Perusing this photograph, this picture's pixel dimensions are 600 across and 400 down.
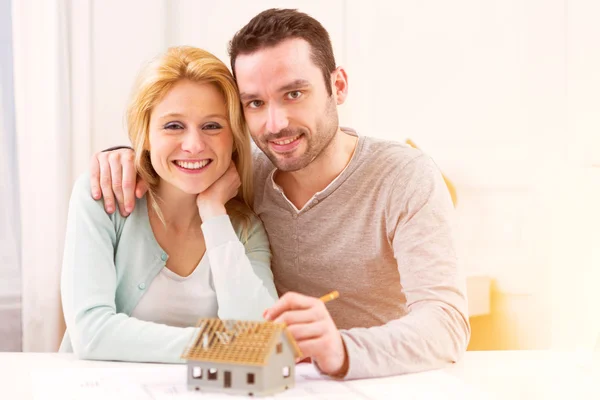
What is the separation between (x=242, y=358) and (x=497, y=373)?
20.7 inches

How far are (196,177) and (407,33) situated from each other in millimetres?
1501

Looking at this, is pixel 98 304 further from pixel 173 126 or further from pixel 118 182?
pixel 173 126

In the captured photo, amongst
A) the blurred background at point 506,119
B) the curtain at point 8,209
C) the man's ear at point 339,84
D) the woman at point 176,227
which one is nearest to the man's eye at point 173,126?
the woman at point 176,227

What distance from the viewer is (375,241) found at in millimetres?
1591

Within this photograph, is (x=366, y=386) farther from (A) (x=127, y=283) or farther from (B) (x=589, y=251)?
(B) (x=589, y=251)

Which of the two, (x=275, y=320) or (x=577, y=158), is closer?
(x=275, y=320)

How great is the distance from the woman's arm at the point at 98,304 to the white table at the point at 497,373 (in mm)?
27

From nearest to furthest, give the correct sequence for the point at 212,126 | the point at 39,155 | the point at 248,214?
the point at 212,126 → the point at 248,214 → the point at 39,155

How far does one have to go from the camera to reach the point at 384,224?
5.18ft

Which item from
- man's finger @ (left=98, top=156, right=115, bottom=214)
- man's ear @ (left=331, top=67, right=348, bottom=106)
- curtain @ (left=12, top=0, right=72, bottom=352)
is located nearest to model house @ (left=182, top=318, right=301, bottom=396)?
man's finger @ (left=98, top=156, right=115, bottom=214)

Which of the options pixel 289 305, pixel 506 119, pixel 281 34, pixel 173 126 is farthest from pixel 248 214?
pixel 506 119

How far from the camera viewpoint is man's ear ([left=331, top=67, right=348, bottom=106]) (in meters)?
1.71

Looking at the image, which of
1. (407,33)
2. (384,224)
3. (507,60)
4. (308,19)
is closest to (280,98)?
(308,19)

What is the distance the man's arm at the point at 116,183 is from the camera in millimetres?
1522
